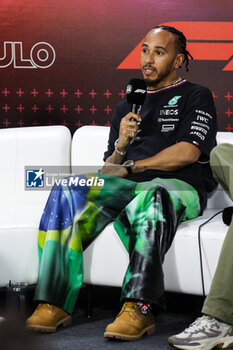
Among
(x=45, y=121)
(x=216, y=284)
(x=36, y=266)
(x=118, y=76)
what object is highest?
(x=118, y=76)

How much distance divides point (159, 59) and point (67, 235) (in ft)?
3.45

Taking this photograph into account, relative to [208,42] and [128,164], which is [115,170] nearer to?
[128,164]

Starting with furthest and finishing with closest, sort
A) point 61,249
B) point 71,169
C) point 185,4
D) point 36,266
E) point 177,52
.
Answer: point 185,4 → point 71,169 → point 177,52 → point 36,266 → point 61,249

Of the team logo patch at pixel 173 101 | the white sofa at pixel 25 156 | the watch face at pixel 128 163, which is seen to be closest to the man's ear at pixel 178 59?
the team logo patch at pixel 173 101

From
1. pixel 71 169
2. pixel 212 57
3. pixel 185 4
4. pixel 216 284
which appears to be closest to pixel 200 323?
pixel 216 284

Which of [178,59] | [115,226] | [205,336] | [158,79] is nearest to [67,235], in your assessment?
[115,226]

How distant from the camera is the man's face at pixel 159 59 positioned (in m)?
2.54

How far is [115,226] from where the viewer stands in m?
2.07

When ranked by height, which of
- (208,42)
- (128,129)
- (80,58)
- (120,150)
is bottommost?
(120,150)

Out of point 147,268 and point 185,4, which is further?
point 185,4

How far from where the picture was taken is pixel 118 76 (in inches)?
124

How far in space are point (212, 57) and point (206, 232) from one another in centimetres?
140

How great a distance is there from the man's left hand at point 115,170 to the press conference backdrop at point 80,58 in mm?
874

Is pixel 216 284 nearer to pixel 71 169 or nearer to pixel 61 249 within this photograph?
pixel 61 249
